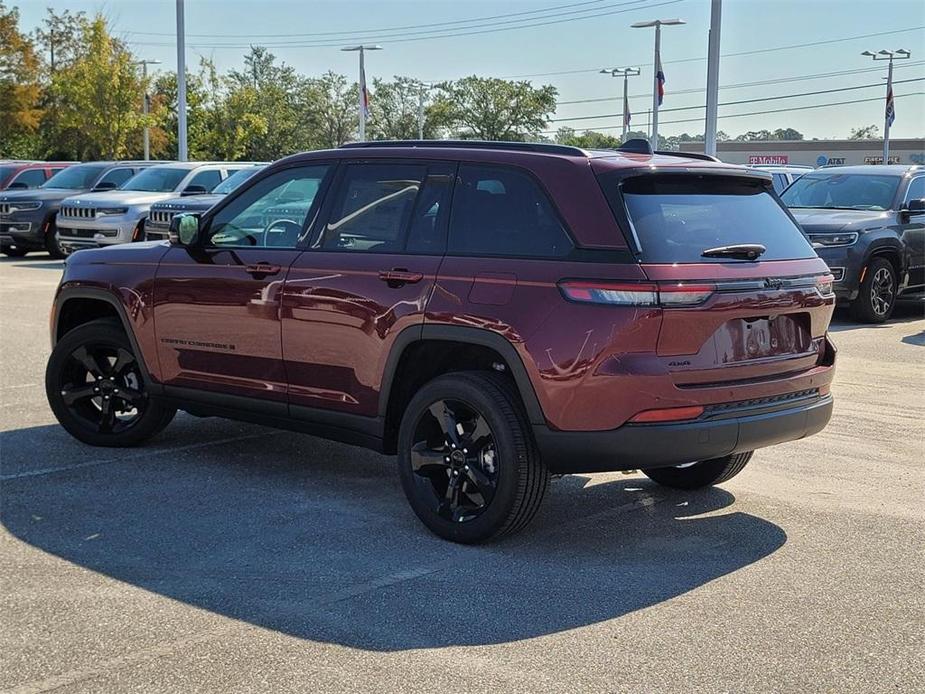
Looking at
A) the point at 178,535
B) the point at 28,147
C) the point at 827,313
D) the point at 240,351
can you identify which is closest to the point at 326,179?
the point at 240,351

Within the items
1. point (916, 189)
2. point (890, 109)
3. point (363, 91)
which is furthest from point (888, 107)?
point (916, 189)

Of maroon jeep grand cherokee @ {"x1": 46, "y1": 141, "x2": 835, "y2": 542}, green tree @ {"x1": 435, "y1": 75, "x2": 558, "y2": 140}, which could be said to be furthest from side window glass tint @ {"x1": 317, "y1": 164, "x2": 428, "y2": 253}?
green tree @ {"x1": 435, "y1": 75, "x2": 558, "y2": 140}

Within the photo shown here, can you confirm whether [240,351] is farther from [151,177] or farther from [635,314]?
[151,177]

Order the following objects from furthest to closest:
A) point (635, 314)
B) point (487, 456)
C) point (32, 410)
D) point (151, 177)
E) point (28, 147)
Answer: point (28, 147) < point (151, 177) < point (32, 410) < point (487, 456) < point (635, 314)

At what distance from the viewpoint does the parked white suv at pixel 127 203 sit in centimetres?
1995

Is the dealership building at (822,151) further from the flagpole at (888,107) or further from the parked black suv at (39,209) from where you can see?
the parked black suv at (39,209)

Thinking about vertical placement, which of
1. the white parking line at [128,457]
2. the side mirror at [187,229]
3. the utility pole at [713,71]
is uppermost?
the utility pole at [713,71]

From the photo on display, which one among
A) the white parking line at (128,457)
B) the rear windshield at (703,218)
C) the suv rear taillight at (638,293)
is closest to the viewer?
the suv rear taillight at (638,293)

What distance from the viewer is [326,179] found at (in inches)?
248

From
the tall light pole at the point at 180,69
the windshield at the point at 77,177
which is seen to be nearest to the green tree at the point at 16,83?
the tall light pole at the point at 180,69

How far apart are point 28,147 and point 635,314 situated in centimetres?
5789

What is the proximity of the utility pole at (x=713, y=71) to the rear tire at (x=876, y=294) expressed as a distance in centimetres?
747

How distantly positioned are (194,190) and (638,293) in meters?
16.2

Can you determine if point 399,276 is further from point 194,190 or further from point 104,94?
point 104,94
